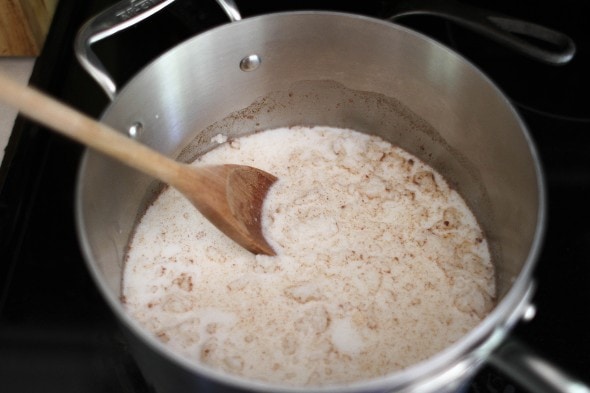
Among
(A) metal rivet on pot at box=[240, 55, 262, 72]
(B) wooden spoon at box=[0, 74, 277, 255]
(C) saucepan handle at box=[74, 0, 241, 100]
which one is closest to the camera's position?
(B) wooden spoon at box=[0, 74, 277, 255]

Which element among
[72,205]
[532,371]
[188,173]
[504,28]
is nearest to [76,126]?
[188,173]

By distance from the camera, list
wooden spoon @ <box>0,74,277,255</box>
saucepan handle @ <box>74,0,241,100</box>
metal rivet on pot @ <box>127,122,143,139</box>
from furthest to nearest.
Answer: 1. metal rivet on pot @ <box>127,122,143,139</box>
2. saucepan handle @ <box>74,0,241,100</box>
3. wooden spoon @ <box>0,74,277,255</box>

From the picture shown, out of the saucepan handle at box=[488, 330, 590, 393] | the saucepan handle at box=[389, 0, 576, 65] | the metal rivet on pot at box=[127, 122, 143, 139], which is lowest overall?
the saucepan handle at box=[488, 330, 590, 393]

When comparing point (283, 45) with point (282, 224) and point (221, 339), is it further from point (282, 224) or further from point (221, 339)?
point (221, 339)

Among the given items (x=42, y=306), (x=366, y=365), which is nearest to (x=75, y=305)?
(x=42, y=306)

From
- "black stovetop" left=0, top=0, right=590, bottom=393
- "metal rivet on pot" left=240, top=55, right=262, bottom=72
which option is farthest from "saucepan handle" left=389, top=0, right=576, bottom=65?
"metal rivet on pot" left=240, top=55, right=262, bottom=72

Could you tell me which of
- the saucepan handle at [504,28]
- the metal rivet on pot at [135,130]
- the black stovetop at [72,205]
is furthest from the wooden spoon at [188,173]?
the saucepan handle at [504,28]

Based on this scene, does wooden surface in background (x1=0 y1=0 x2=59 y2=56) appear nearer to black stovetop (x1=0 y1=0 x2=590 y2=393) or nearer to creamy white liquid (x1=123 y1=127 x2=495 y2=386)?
black stovetop (x1=0 y1=0 x2=590 y2=393)

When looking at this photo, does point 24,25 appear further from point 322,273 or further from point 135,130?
point 322,273
